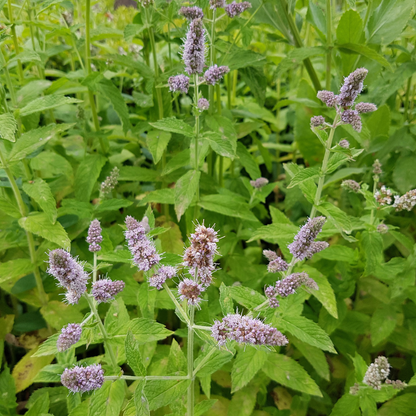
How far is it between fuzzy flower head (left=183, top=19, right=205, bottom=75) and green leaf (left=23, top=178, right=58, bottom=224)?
0.89m

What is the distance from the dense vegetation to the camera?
4.53 feet

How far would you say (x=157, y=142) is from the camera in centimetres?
225

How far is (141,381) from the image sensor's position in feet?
4.24

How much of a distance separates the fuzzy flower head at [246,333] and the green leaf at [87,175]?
147cm

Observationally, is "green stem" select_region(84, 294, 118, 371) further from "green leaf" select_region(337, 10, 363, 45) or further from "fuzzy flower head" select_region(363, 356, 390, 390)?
"green leaf" select_region(337, 10, 363, 45)

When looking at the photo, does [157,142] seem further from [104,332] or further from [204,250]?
[204,250]

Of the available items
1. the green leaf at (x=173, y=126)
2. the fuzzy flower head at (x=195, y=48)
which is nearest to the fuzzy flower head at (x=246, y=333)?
the green leaf at (x=173, y=126)

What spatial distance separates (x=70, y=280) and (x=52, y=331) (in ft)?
4.41

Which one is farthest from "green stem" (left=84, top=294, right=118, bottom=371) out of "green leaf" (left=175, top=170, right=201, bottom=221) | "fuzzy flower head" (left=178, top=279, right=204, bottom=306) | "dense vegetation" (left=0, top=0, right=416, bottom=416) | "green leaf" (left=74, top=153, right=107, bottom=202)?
"green leaf" (left=74, top=153, right=107, bottom=202)

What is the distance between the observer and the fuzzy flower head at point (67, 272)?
1.14m

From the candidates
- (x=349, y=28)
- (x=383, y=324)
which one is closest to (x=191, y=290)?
(x=383, y=324)

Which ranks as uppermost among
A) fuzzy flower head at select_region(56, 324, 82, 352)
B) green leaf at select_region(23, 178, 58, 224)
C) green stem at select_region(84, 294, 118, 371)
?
green leaf at select_region(23, 178, 58, 224)

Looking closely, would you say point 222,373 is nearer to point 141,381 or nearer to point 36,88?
point 141,381

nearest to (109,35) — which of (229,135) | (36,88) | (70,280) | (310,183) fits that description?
(36,88)
